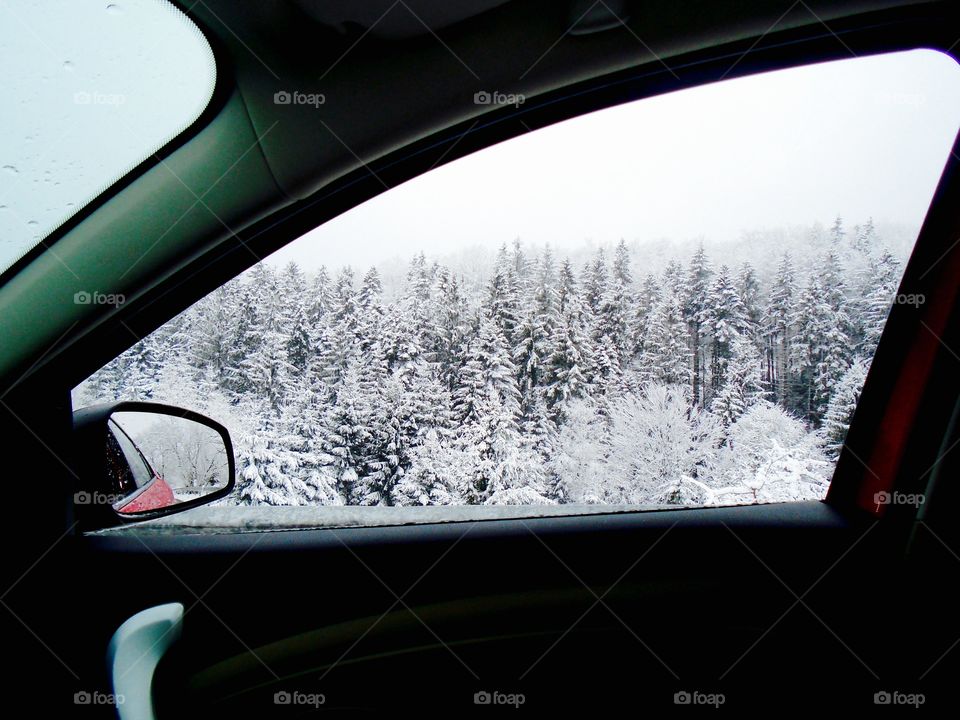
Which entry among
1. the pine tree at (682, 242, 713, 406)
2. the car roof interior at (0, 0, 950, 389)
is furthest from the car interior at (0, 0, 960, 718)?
the pine tree at (682, 242, 713, 406)

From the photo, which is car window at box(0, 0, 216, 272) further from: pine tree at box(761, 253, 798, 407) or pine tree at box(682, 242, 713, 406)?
pine tree at box(761, 253, 798, 407)

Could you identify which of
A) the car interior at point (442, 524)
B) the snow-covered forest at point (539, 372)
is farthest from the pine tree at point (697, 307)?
the car interior at point (442, 524)

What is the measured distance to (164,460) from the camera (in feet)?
5.53

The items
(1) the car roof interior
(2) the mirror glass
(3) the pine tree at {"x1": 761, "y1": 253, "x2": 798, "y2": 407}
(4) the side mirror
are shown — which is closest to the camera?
(1) the car roof interior

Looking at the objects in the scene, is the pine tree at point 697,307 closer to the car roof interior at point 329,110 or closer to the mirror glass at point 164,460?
the car roof interior at point 329,110

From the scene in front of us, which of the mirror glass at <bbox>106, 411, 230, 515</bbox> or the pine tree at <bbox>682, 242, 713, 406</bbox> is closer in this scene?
the mirror glass at <bbox>106, 411, 230, 515</bbox>

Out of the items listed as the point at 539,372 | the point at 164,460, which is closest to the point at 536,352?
the point at 539,372

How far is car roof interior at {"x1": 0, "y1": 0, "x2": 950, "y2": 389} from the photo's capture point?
130cm

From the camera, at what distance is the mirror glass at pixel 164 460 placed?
1584 millimetres

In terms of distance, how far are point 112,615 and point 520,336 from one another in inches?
53.1

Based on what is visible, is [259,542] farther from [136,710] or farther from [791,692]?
[791,692]

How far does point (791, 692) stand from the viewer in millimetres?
1722

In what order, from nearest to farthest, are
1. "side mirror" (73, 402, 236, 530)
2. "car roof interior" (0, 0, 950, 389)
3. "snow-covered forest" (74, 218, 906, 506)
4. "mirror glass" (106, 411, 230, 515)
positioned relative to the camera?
"car roof interior" (0, 0, 950, 389), "side mirror" (73, 402, 236, 530), "mirror glass" (106, 411, 230, 515), "snow-covered forest" (74, 218, 906, 506)

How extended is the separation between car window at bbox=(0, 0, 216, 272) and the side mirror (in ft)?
1.47
